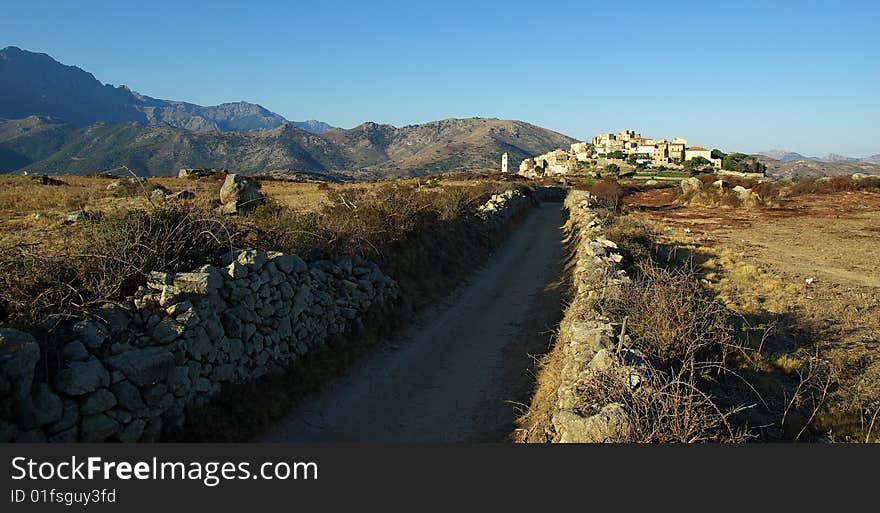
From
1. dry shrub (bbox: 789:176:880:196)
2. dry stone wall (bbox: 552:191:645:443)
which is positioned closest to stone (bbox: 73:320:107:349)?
dry stone wall (bbox: 552:191:645:443)

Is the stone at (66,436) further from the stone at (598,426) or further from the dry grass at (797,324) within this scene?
the dry grass at (797,324)

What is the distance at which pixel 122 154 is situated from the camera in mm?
148750

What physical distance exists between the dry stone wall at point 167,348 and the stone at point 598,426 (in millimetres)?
4466

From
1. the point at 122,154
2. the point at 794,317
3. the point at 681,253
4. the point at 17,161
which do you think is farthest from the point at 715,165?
the point at 17,161

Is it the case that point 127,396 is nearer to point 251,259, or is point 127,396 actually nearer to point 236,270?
point 236,270

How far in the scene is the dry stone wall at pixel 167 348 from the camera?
4.74 meters

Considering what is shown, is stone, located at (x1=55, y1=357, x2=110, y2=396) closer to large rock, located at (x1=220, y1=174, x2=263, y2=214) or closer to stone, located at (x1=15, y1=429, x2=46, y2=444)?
stone, located at (x1=15, y1=429, x2=46, y2=444)

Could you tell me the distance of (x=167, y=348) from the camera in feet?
19.7

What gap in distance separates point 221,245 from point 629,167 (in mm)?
104926

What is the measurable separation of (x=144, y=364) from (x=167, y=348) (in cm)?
44

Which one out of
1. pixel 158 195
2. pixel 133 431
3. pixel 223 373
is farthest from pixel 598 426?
pixel 158 195

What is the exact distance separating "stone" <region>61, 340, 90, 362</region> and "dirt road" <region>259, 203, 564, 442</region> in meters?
2.47

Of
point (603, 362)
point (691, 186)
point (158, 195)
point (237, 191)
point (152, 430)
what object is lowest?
point (152, 430)

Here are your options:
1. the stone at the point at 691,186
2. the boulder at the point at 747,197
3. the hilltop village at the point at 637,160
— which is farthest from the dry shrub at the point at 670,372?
the hilltop village at the point at 637,160
